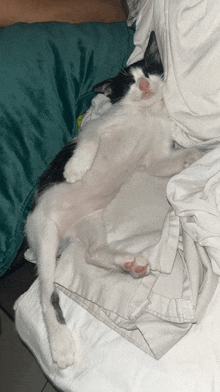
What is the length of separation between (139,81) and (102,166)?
1.50ft

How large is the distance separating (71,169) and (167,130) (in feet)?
1.77

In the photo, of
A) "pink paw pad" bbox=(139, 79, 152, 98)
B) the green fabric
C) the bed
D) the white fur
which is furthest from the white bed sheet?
"pink paw pad" bbox=(139, 79, 152, 98)

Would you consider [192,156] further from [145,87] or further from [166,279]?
[166,279]

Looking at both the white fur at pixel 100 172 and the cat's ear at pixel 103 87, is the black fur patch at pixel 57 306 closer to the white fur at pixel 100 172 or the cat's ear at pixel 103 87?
the white fur at pixel 100 172

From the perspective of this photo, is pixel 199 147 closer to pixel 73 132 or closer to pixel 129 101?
pixel 129 101

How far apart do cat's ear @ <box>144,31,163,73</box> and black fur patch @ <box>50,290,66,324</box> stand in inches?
46.6

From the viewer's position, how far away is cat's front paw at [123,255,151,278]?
127 cm

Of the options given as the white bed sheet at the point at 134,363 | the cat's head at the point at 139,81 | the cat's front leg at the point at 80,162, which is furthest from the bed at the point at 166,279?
the cat's front leg at the point at 80,162

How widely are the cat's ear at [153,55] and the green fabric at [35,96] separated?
0.18 meters

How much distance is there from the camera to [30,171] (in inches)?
65.5

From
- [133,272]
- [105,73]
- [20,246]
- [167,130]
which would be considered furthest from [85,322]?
[105,73]

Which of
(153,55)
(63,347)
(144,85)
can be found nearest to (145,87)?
(144,85)

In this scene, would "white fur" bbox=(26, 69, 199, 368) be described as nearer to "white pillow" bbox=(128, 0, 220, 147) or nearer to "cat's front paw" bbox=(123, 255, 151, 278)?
"cat's front paw" bbox=(123, 255, 151, 278)

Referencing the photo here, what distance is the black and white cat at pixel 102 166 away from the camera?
4.88 feet
